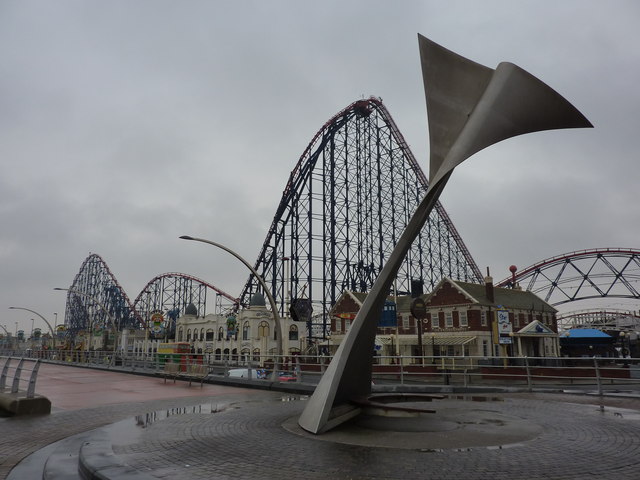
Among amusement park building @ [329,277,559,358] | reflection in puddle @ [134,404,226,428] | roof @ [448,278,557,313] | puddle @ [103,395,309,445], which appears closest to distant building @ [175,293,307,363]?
amusement park building @ [329,277,559,358]

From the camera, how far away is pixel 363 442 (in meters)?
6.27

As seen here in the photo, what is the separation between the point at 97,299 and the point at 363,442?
80186 millimetres

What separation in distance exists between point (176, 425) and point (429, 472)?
4.65 m

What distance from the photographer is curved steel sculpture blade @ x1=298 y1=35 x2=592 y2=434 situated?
763 centimetres

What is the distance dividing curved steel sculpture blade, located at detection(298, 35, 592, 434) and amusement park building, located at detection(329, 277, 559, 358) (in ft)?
81.9

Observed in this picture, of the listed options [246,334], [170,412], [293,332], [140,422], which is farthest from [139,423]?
[293,332]

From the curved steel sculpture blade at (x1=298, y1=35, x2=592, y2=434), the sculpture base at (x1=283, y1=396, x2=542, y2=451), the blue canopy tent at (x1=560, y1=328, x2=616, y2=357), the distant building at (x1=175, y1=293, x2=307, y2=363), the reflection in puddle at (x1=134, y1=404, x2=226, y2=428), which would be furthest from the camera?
the distant building at (x1=175, y1=293, x2=307, y2=363)

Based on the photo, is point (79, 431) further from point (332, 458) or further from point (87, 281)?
point (87, 281)

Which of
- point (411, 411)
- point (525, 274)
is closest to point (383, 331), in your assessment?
point (525, 274)

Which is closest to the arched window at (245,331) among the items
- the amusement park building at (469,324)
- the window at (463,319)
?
the amusement park building at (469,324)

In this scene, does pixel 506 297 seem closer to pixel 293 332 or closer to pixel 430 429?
pixel 293 332

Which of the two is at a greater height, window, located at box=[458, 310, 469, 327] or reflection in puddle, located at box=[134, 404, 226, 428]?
window, located at box=[458, 310, 469, 327]

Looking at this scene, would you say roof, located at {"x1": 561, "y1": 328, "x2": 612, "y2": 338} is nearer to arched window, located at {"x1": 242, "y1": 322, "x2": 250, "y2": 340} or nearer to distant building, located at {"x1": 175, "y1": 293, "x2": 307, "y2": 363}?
distant building, located at {"x1": 175, "y1": 293, "x2": 307, "y2": 363}

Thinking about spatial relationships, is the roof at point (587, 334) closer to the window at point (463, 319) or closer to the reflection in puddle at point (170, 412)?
the window at point (463, 319)
